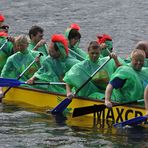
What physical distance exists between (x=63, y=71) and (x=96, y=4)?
622 inches

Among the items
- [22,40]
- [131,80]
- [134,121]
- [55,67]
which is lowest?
[134,121]

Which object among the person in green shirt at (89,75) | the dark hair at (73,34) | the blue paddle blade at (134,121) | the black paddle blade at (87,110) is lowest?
the blue paddle blade at (134,121)

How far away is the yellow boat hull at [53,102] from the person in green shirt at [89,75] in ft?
0.95

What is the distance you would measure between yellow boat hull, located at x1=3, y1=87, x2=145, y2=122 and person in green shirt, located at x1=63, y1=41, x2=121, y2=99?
0.29 metres

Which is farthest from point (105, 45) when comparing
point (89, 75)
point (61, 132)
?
point (61, 132)

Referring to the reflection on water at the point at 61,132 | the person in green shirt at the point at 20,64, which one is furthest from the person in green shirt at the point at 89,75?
the person in green shirt at the point at 20,64

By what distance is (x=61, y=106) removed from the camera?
14109 mm

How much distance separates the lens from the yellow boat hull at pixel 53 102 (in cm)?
1276

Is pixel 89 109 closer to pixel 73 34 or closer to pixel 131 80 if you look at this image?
pixel 131 80

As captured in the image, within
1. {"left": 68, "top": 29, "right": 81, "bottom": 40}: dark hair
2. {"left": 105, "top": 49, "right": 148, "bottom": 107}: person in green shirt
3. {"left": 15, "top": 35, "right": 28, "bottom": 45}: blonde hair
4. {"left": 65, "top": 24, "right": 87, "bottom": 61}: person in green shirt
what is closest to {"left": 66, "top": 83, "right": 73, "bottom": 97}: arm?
{"left": 105, "top": 49, "right": 148, "bottom": 107}: person in green shirt

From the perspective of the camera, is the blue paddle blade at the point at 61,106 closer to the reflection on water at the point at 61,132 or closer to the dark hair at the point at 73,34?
the reflection on water at the point at 61,132

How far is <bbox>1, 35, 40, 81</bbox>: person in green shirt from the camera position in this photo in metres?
15.8

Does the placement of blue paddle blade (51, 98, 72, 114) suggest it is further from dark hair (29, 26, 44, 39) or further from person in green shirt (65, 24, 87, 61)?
dark hair (29, 26, 44, 39)

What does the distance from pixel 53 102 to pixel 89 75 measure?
105 centimetres
